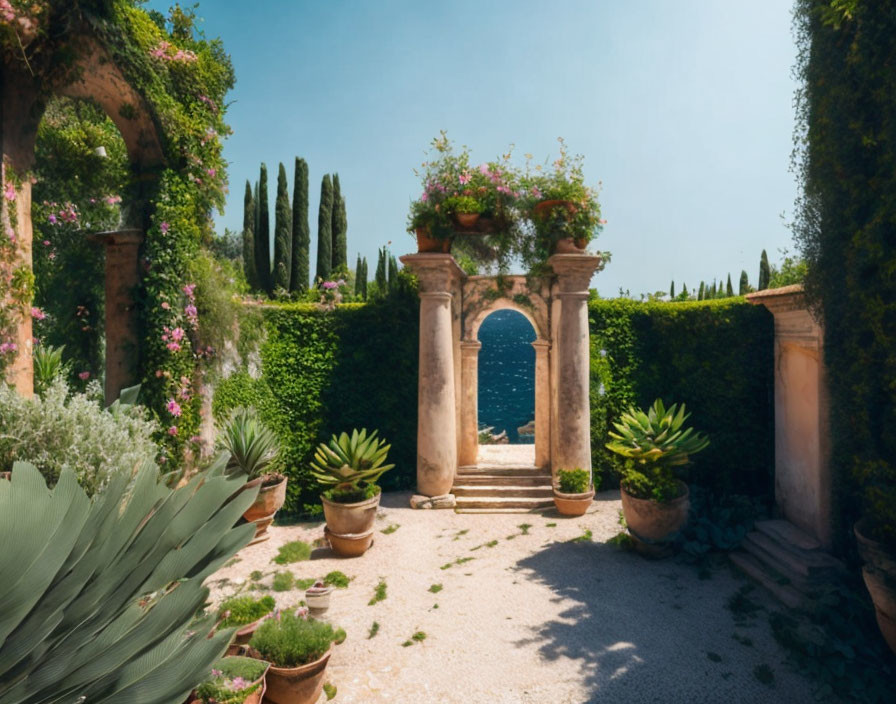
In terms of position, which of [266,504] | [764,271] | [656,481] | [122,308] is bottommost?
[266,504]

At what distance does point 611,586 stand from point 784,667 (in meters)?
1.99

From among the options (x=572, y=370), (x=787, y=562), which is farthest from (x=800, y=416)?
(x=572, y=370)

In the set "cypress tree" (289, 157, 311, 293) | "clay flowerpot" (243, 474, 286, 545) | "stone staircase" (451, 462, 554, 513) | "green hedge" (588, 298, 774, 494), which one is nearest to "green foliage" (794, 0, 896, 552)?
"green hedge" (588, 298, 774, 494)

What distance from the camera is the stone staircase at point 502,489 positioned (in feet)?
30.1

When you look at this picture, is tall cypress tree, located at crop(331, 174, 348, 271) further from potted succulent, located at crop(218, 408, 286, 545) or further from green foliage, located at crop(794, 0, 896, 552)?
green foliage, located at crop(794, 0, 896, 552)

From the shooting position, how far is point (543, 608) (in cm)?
579

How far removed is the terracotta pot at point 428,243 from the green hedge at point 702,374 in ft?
11.5

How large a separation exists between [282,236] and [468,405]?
1311 centimetres

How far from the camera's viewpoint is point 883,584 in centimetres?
435

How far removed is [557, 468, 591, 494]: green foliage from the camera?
8.70 m

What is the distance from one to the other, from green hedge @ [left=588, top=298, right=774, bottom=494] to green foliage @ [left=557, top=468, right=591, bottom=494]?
696 mm

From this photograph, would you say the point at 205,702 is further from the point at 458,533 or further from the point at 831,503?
the point at 831,503

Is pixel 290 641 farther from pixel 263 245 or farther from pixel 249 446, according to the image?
pixel 263 245

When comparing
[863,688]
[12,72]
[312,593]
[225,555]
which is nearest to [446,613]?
[312,593]
